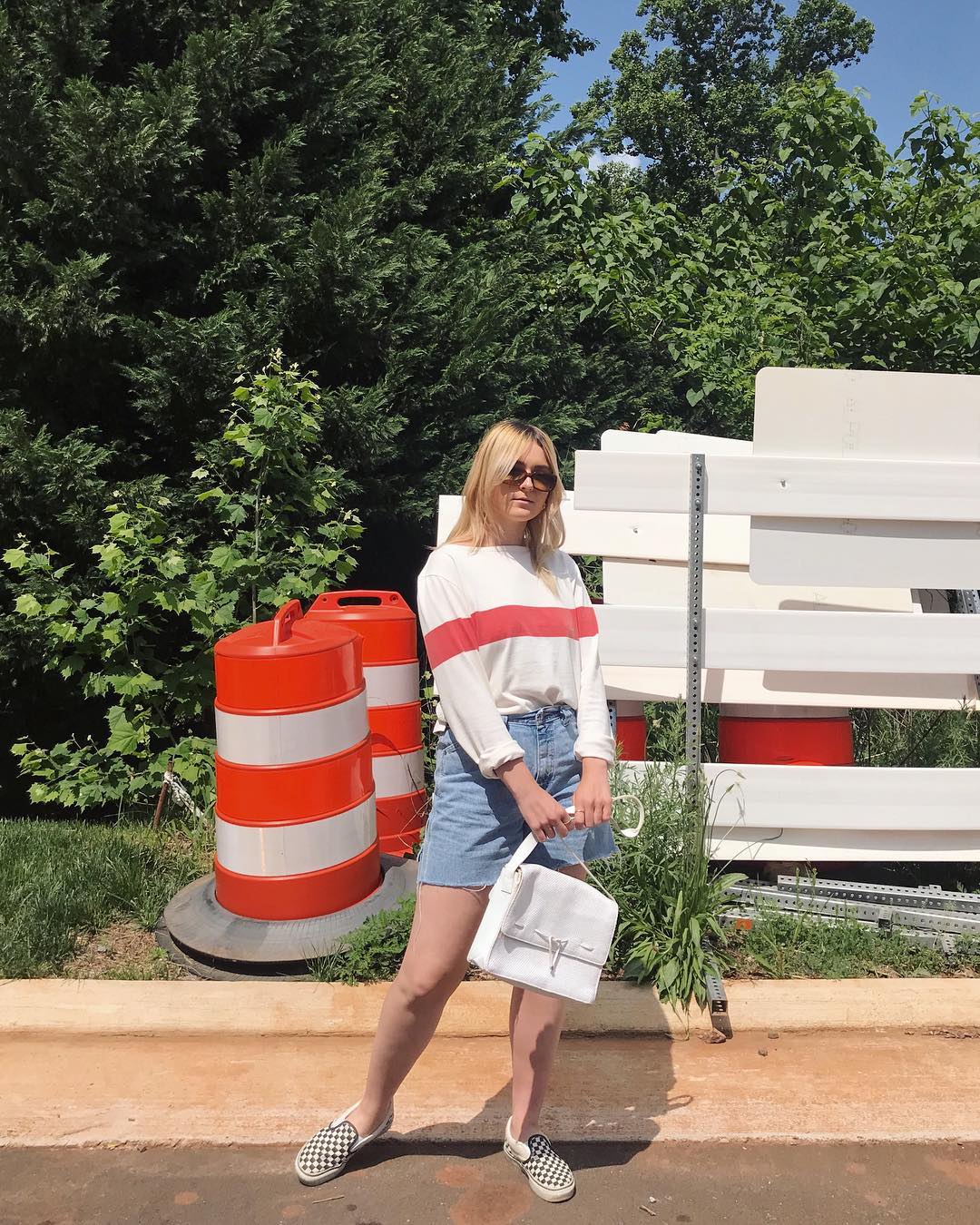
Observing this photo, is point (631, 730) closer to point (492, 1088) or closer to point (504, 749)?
point (492, 1088)

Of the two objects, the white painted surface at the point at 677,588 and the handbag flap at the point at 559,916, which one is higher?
the white painted surface at the point at 677,588

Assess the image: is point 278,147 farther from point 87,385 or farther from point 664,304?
point 664,304

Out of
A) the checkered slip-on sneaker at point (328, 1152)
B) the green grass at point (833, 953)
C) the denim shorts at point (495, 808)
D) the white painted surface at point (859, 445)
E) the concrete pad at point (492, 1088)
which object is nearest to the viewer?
the denim shorts at point (495, 808)

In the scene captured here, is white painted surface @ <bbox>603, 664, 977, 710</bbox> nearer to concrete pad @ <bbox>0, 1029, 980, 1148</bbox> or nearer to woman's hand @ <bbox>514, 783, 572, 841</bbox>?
concrete pad @ <bbox>0, 1029, 980, 1148</bbox>

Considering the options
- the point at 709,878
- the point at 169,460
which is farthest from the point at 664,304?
the point at 709,878

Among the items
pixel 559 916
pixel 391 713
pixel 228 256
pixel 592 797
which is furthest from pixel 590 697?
pixel 228 256

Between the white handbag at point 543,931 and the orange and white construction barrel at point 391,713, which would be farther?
the orange and white construction barrel at point 391,713

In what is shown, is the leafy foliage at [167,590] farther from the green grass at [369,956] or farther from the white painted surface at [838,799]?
the white painted surface at [838,799]

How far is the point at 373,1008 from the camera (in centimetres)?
323

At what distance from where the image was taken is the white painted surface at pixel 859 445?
387 centimetres

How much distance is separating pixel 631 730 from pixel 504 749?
220cm

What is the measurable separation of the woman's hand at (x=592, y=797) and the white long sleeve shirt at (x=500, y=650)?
0.03m


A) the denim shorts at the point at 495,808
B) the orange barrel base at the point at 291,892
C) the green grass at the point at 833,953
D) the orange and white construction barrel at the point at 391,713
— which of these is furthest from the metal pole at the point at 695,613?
the denim shorts at the point at 495,808

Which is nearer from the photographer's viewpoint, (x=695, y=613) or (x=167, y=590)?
(x=695, y=613)
